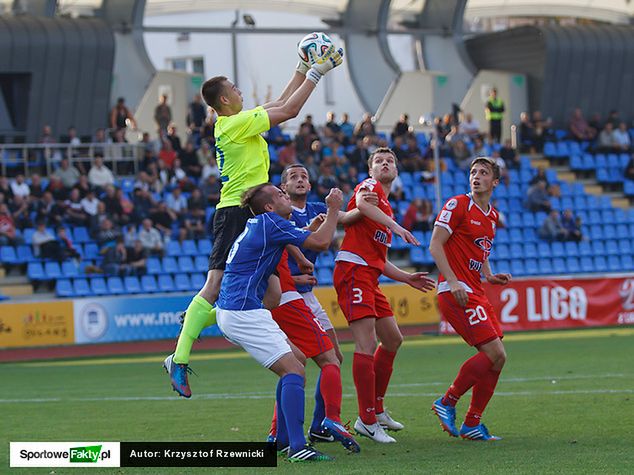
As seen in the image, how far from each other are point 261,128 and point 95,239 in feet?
50.9

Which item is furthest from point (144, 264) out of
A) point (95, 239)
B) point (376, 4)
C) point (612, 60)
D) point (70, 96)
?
point (612, 60)

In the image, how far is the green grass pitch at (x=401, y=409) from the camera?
8.04m

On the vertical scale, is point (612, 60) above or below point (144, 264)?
above

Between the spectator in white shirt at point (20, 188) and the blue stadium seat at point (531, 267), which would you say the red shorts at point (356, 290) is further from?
the blue stadium seat at point (531, 267)

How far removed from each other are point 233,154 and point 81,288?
1472 centimetres

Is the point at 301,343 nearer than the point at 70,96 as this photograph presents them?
Yes

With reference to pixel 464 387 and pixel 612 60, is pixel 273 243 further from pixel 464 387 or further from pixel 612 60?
pixel 612 60

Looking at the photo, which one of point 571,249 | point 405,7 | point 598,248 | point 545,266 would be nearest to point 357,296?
point 545,266

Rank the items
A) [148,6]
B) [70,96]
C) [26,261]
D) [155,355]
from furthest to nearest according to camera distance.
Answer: [148,6], [70,96], [26,261], [155,355]

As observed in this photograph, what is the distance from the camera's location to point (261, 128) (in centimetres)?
887

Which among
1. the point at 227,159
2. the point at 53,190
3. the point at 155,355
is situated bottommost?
the point at 155,355

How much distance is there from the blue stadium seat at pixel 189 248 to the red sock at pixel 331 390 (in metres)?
15.7

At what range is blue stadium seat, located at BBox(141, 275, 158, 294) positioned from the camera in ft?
78.1

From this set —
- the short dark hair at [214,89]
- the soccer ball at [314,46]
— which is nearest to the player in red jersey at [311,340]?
the short dark hair at [214,89]
